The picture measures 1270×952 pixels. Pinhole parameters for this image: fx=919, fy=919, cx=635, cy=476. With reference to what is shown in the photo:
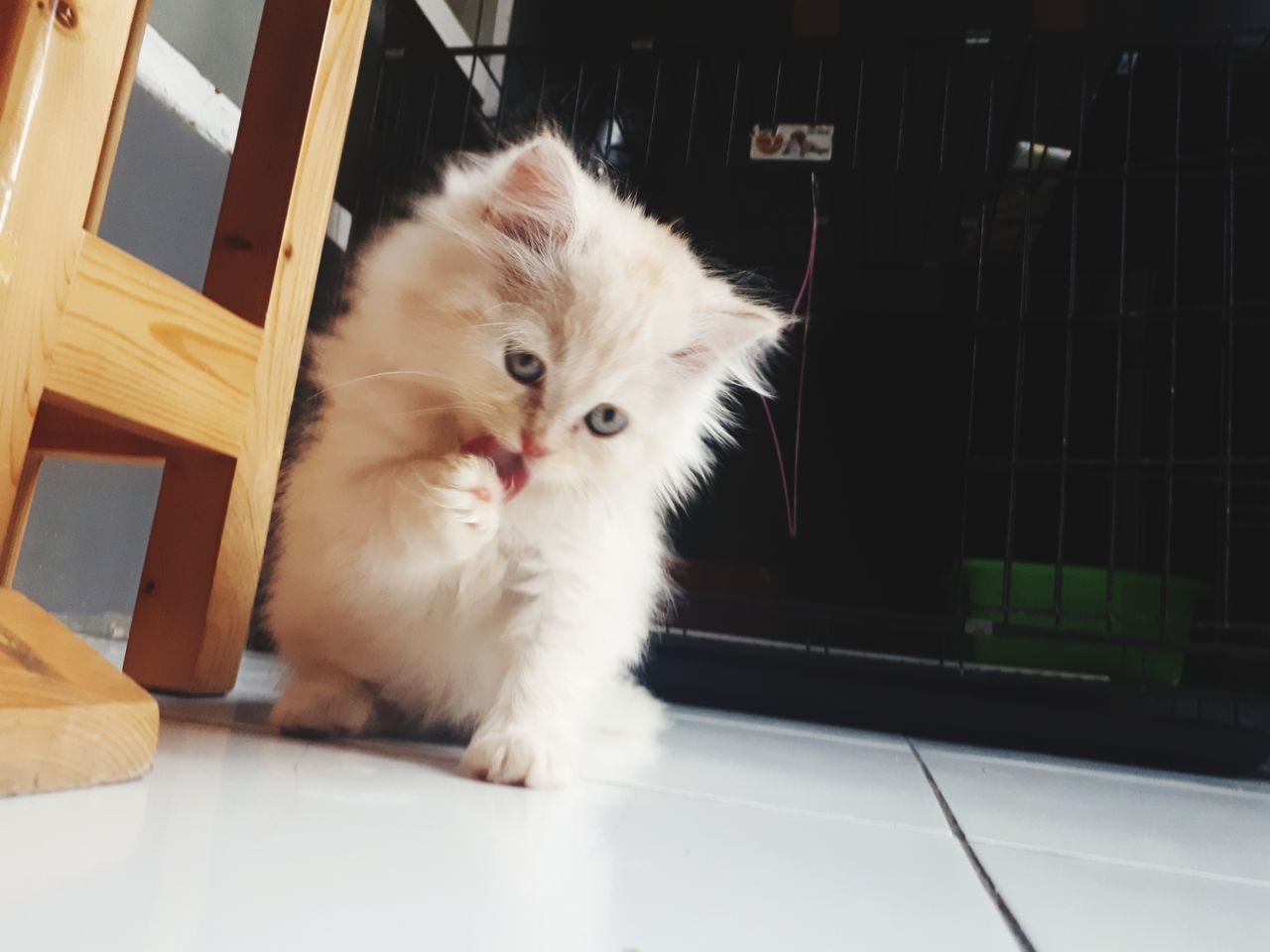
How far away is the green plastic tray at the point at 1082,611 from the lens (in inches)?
70.2

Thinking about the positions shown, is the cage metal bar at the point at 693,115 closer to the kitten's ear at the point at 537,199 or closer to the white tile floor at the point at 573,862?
the kitten's ear at the point at 537,199

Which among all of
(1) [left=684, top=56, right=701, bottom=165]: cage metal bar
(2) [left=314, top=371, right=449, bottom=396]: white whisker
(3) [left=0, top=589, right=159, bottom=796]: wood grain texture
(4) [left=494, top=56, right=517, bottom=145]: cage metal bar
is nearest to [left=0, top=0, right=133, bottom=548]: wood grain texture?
(3) [left=0, top=589, right=159, bottom=796]: wood grain texture

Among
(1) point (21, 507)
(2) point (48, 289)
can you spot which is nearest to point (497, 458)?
(2) point (48, 289)

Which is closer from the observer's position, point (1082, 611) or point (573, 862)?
point (573, 862)

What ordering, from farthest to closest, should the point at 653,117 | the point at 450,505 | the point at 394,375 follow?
the point at 653,117 < the point at 394,375 < the point at 450,505

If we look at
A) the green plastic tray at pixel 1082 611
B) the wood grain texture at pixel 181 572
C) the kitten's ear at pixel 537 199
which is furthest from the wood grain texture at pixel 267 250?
the green plastic tray at pixel 1082 611

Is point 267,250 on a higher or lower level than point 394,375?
higher

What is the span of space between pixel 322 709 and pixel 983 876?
67 centimetres

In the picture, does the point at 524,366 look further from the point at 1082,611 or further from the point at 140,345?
the point at 1082,611

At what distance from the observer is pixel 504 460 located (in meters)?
0.94

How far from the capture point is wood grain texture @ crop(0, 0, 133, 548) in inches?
27.5

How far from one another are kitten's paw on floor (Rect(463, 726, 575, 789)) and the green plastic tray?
108cm

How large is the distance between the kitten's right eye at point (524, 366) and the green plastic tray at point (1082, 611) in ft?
3.60

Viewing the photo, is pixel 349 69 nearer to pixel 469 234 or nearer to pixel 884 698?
pixel 469 234
